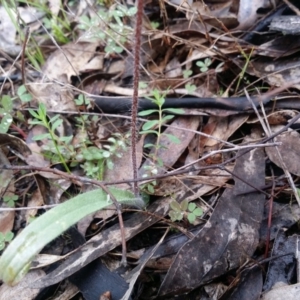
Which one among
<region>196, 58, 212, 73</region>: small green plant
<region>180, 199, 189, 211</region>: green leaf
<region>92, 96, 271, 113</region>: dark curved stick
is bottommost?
<region>180, 199, 189, 211</region>: green leaf

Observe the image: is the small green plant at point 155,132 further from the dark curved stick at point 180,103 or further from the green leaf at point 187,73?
A: the green leaf at point 187,73

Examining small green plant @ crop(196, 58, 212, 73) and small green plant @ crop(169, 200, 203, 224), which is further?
small green plant @ crop(196, 58, 212, 73)

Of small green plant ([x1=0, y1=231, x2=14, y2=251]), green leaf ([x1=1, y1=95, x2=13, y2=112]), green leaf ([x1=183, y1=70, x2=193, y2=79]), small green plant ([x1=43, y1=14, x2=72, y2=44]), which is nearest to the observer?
small green plant ([x1=0, y1=231, x2=14, y2=251])

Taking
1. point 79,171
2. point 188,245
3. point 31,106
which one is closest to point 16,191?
point 79,171

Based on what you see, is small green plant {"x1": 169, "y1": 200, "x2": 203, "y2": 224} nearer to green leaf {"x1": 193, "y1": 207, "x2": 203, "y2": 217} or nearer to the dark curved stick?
green leaf {"x1": 193, "y1": 207, "x2": 203, "y2": 217}

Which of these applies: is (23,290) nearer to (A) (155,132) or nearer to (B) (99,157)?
(B) (99,157)

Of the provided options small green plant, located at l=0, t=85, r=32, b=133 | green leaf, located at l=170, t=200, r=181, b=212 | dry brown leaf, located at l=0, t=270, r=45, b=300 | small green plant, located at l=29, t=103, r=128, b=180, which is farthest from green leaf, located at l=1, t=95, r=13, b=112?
green leaf, located at l=170, t=200, r=181, b=212

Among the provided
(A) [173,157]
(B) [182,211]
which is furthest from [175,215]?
(A) [173,157]
